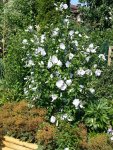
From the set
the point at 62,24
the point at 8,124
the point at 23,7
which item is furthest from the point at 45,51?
the point at 23,7

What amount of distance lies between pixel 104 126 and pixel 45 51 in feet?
4.15

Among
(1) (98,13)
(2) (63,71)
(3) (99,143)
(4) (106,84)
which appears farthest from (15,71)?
(1) (98,13)

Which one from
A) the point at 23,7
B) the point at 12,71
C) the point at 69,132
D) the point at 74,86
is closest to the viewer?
the point at 69,132

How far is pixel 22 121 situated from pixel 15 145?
0.31 meters

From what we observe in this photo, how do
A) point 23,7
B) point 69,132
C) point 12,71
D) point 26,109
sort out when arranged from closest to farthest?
point 69,132
point 26,109
point 12,71
point 23,7

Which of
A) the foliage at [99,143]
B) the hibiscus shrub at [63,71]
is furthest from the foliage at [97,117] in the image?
the foliage at [99,143]

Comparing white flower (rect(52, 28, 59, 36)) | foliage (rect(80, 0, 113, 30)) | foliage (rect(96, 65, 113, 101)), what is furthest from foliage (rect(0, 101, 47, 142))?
foliage (rect(80, 0, 113, 30))

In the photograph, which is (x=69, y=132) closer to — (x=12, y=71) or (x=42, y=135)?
(x=42, y=135)

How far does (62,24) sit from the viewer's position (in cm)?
644

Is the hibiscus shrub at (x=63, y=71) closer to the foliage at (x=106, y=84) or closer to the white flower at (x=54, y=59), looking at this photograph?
the white flower at (x=54, y=59)

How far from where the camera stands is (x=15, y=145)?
5.80 meters

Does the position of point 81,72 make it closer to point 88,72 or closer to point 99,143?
point 88,72

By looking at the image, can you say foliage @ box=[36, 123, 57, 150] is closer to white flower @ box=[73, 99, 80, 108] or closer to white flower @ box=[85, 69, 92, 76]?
white flower @ box=[73, 99, 80, 108]

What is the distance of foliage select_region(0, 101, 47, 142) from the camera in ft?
19.0
